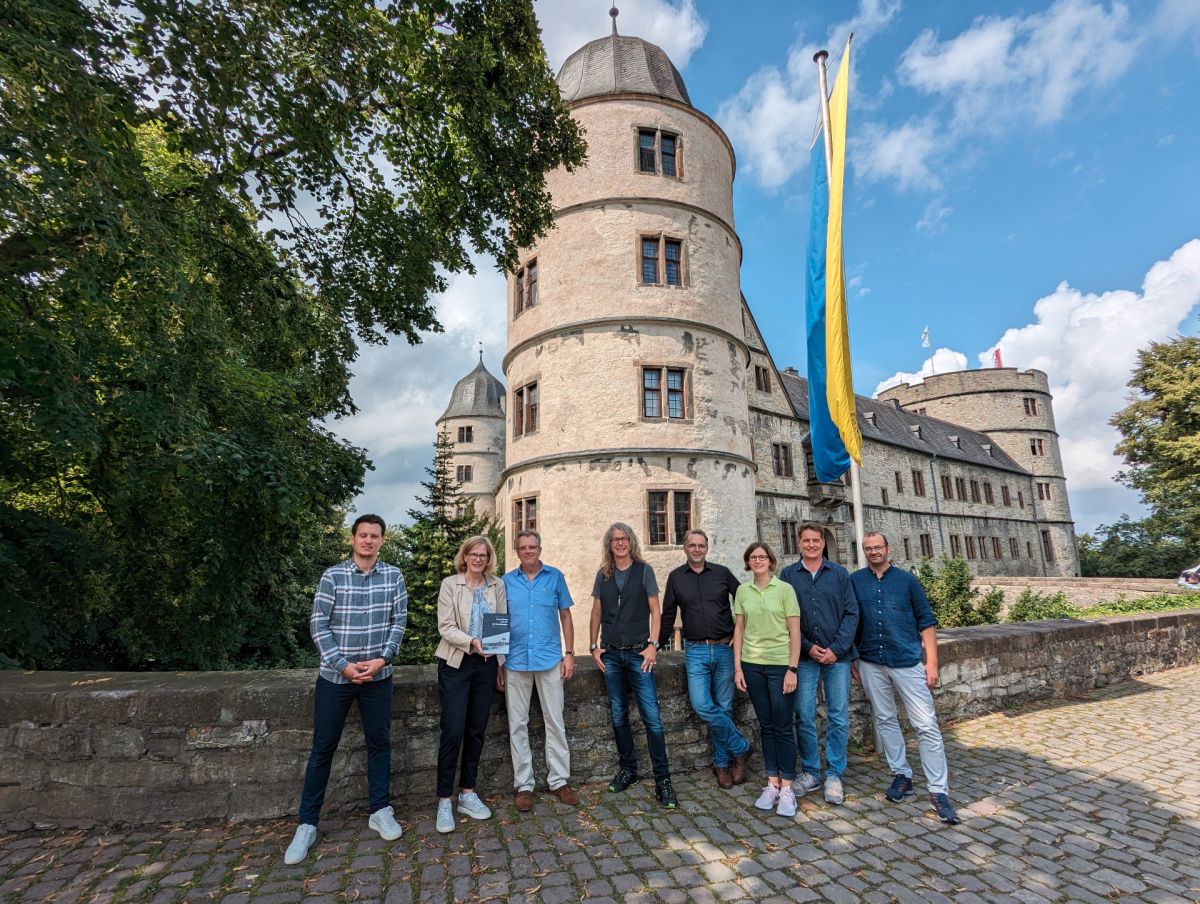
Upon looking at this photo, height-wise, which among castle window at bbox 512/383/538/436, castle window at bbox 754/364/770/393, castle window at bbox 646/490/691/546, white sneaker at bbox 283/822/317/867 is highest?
castle window at bbox 754/364/770/393

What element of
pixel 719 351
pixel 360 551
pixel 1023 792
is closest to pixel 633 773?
pixel 360 551

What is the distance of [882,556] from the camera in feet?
14.5

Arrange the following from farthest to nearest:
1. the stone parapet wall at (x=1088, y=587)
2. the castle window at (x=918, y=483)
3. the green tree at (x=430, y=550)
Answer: the castle window at (x=918, y=483)
the stone parapet wall at (x=1088, y=587)
the green tree at (x=430, y=550)

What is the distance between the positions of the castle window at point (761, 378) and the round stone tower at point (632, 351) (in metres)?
6.81

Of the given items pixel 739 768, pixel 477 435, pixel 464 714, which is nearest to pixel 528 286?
pixel 464 714

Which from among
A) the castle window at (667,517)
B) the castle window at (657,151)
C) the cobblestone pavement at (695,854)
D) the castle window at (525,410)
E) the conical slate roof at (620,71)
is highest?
the conical slate roof at (620,71)

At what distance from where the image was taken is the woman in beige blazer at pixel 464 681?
376cm

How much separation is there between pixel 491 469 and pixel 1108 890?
37.2 m

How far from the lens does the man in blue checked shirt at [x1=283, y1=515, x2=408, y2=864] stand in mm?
3482

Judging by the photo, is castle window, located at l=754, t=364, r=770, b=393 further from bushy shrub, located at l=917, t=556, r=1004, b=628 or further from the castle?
bushy shrub, located at l=917, t=556, r=1004, b=628

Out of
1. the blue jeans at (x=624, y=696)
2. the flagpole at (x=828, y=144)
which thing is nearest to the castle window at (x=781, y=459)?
the flagpole at (x=828, y=144)

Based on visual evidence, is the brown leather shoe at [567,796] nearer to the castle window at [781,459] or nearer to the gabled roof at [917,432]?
the castle window at [781,459]

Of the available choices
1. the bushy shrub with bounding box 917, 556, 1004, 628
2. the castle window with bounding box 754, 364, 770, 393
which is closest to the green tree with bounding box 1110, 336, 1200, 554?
the bushy shrub with bounding box 917, 556, 1004, 628

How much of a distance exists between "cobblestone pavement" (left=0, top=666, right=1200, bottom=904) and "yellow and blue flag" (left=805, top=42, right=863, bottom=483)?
3.71 metres
